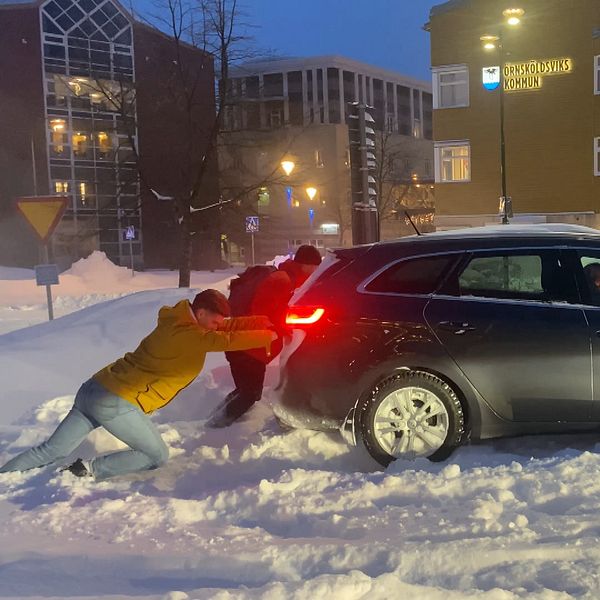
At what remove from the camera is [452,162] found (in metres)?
33.0

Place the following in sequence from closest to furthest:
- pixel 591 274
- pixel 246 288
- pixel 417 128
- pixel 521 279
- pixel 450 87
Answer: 1. pixel 591 274
2. pixel 521 279
3. pixel 246 288
4. pixel 450 87
5. pixel 417 128

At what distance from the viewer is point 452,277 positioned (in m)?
5.05

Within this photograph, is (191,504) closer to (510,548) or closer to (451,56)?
(510,548)

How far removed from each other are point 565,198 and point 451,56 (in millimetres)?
7867

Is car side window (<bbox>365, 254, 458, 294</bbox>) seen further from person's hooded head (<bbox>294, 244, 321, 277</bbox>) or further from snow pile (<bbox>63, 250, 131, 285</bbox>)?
snow pile (<bbox>63, 250, 131, 285</bbox>)

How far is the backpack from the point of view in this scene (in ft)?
21.0

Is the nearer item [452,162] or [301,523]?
[301,523]

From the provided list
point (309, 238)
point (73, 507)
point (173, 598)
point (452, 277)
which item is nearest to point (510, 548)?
point (173, 598)

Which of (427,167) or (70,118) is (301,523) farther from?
(427,167)

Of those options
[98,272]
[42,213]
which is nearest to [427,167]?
[98,272]

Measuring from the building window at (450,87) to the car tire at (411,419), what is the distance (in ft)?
97.1

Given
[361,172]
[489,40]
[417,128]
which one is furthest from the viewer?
[417,128]

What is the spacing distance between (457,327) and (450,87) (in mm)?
29910

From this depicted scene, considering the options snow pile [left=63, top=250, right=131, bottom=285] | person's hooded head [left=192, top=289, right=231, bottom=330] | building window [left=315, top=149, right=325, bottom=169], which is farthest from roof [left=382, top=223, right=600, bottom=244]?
building window [left=315, top=149, right=325, bottom=169]
